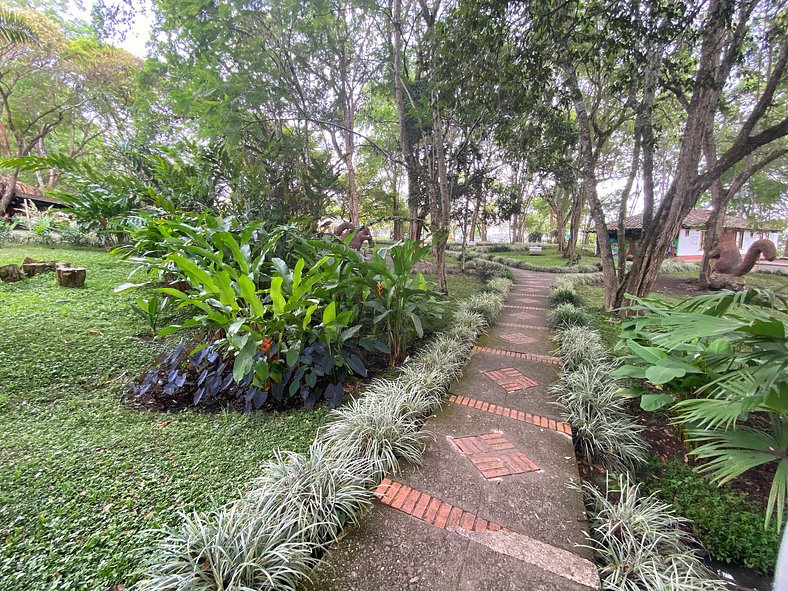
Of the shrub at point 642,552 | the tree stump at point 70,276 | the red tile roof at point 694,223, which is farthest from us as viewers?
the red tile roof at point 694,223

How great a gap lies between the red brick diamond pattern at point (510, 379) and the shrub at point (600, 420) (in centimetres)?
22

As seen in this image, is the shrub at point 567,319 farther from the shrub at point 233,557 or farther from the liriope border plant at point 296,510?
the shrub at point 233,557

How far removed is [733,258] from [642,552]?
8946mm

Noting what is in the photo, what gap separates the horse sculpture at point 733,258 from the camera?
653 centimetres

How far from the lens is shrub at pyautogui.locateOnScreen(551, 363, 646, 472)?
6.34 feet

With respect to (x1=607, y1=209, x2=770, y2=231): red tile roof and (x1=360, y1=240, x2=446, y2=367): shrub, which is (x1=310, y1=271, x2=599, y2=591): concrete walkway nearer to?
(x1=360, y1=240, x2=446, y2=367): shrub

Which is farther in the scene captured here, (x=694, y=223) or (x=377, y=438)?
(x=694, y=223)

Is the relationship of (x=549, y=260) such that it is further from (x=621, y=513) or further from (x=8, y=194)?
(x=8, y=194)

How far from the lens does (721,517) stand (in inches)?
61.2

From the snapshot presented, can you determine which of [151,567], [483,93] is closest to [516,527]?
[151,567]

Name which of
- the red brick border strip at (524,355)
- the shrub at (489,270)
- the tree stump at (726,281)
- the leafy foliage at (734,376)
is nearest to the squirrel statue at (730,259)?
the tree stump at (726,281)

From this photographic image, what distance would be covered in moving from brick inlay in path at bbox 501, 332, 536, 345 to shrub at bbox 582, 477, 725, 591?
237cm

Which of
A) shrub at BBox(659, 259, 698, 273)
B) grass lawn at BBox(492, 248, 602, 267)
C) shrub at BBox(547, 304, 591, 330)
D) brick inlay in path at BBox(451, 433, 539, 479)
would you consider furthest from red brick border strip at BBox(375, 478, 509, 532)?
shrub at BBox(659, 259, 698, 273)

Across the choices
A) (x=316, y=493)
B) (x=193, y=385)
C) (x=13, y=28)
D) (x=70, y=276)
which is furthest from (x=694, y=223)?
(x=13, y=28)
